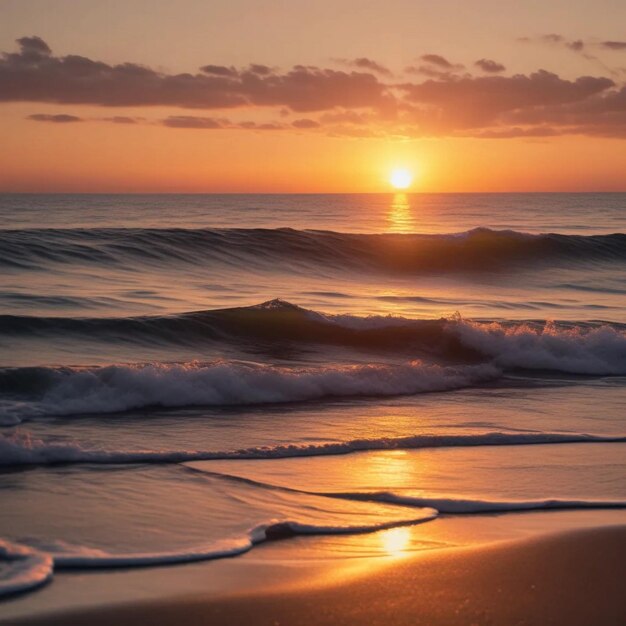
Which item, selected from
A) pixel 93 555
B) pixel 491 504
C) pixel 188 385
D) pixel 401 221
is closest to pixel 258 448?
pixel 491 504

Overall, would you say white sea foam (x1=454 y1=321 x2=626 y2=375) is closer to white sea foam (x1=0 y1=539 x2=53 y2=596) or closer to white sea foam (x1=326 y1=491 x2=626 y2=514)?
white sea foam (x1=326 y1=491 x2=626 y2=514)

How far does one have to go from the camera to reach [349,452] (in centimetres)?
865

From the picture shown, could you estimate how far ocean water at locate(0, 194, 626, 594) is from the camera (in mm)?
6613

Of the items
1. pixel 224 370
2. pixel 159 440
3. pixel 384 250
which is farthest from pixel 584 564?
pixel 384 250

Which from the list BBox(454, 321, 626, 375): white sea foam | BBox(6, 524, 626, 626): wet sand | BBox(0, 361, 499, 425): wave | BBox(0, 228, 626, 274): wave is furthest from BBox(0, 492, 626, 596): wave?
BBox(0, 228, 626, 274): wave

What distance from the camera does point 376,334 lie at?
16047mm

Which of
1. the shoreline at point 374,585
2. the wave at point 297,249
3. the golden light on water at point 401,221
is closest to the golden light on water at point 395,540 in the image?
the shoreline at point 374,585

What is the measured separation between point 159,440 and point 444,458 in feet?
8.60

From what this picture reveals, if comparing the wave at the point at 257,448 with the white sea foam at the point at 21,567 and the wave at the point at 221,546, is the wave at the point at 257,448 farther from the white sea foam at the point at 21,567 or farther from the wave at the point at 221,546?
the white sea foam at the point at 21,567

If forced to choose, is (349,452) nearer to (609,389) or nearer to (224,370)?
(224,370)

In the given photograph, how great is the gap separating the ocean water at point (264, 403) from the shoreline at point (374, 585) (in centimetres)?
27

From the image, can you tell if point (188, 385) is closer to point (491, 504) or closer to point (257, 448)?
point (257, 448)

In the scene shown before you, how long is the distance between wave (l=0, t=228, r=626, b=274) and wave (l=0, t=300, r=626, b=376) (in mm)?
6807

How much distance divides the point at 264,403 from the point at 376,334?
5.00 m
